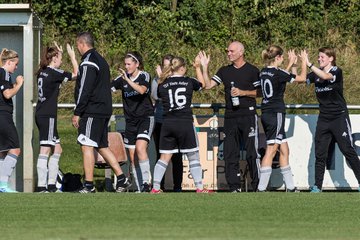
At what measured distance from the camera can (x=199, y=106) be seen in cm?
1859

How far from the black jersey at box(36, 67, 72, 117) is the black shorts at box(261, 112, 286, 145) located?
2899 millimetres

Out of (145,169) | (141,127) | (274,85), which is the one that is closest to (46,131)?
(141,127)

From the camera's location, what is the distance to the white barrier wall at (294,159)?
735 inches

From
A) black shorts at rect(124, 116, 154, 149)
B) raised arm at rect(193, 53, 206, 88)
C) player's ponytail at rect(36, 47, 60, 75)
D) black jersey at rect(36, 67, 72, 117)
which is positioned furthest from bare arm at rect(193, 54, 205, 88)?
player's ponytail at rect(36, 47, 60, 75)

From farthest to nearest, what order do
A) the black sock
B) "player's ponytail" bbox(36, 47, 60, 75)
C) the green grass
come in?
1. "player's ponytail" bbox(36, 47, 60, 75)
2. the black sock
3. the green grass

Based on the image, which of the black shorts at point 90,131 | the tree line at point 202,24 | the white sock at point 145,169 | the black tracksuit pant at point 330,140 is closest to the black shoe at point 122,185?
the white sock at point 145,169

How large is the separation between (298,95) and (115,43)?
5798mm

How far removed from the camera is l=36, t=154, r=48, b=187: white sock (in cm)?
1706

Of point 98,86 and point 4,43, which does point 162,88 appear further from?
point 4,43

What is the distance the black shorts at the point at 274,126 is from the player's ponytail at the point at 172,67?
145 centimetres

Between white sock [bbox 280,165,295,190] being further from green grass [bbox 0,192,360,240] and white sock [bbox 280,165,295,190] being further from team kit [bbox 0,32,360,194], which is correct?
green grass [bbox 0,192,360,240]

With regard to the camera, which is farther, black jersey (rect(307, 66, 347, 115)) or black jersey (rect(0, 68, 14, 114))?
black jersey (rect(307, 66, 347, 115))

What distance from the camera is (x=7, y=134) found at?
16.9 metres

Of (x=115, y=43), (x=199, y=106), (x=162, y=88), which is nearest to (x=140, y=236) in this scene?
(x=162, y=88)
